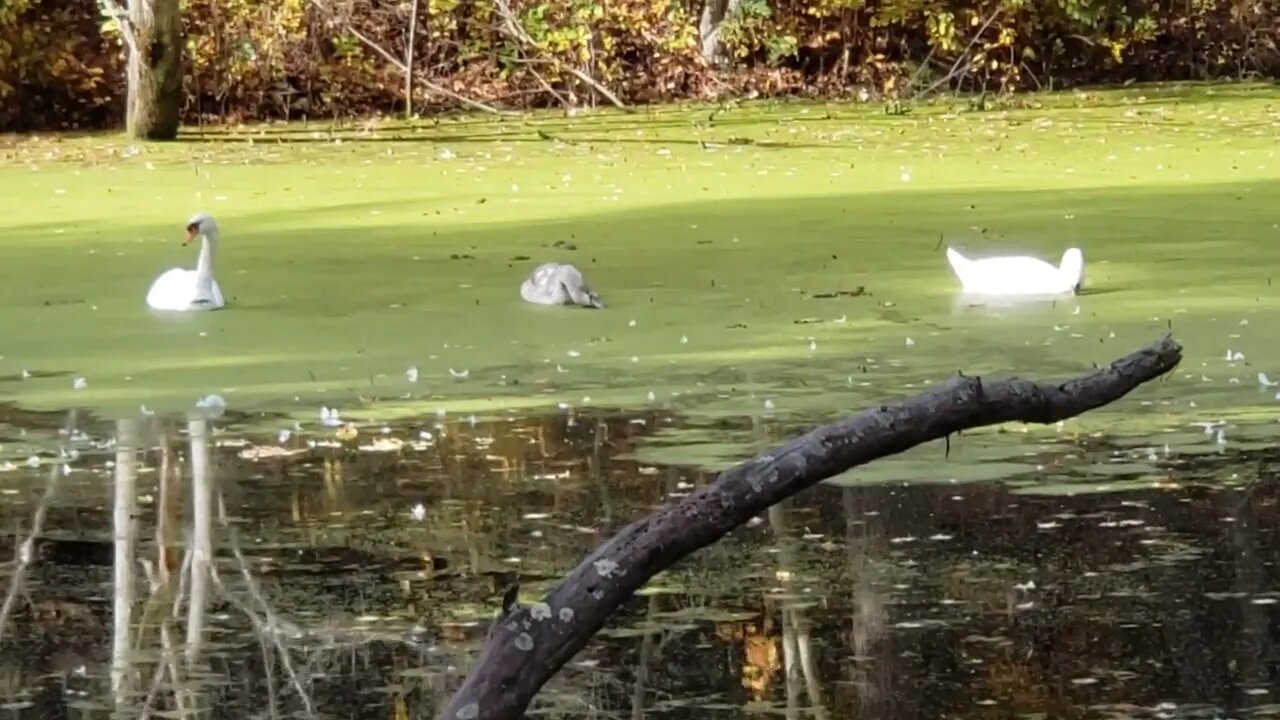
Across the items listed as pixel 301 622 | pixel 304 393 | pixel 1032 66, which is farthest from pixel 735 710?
pixel 1032 66

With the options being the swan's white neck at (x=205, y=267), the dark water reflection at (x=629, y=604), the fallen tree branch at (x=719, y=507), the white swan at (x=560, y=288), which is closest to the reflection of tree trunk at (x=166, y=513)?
the dark water reflection at (x=629, y=604)

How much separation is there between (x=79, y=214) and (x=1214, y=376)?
257 inches

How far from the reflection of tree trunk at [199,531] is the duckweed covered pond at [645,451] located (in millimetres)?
22

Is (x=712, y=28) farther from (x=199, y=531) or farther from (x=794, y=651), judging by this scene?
(x=794, y=651)

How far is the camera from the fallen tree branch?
2.09 meters

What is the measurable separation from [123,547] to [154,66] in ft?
38.5

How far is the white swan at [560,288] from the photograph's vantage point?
A: 7992mm

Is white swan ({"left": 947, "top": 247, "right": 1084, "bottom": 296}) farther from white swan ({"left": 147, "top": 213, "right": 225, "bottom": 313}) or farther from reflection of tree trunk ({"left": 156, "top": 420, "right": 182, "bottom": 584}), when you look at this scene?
reflection of tree trunk ({"left": 156, "top": 420, "right": 182, "bottom": 584})

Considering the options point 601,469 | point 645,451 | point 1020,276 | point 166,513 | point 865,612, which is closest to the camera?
point 865,612

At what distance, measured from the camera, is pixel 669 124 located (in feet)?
57.1

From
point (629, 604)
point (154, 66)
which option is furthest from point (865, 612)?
point (154, 66)

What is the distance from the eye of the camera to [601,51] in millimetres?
19953

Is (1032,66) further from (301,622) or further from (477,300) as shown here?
(301,622)

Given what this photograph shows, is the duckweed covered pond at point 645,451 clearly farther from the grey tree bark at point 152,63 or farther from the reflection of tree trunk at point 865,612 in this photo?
the grey tree bark at point 152,63
